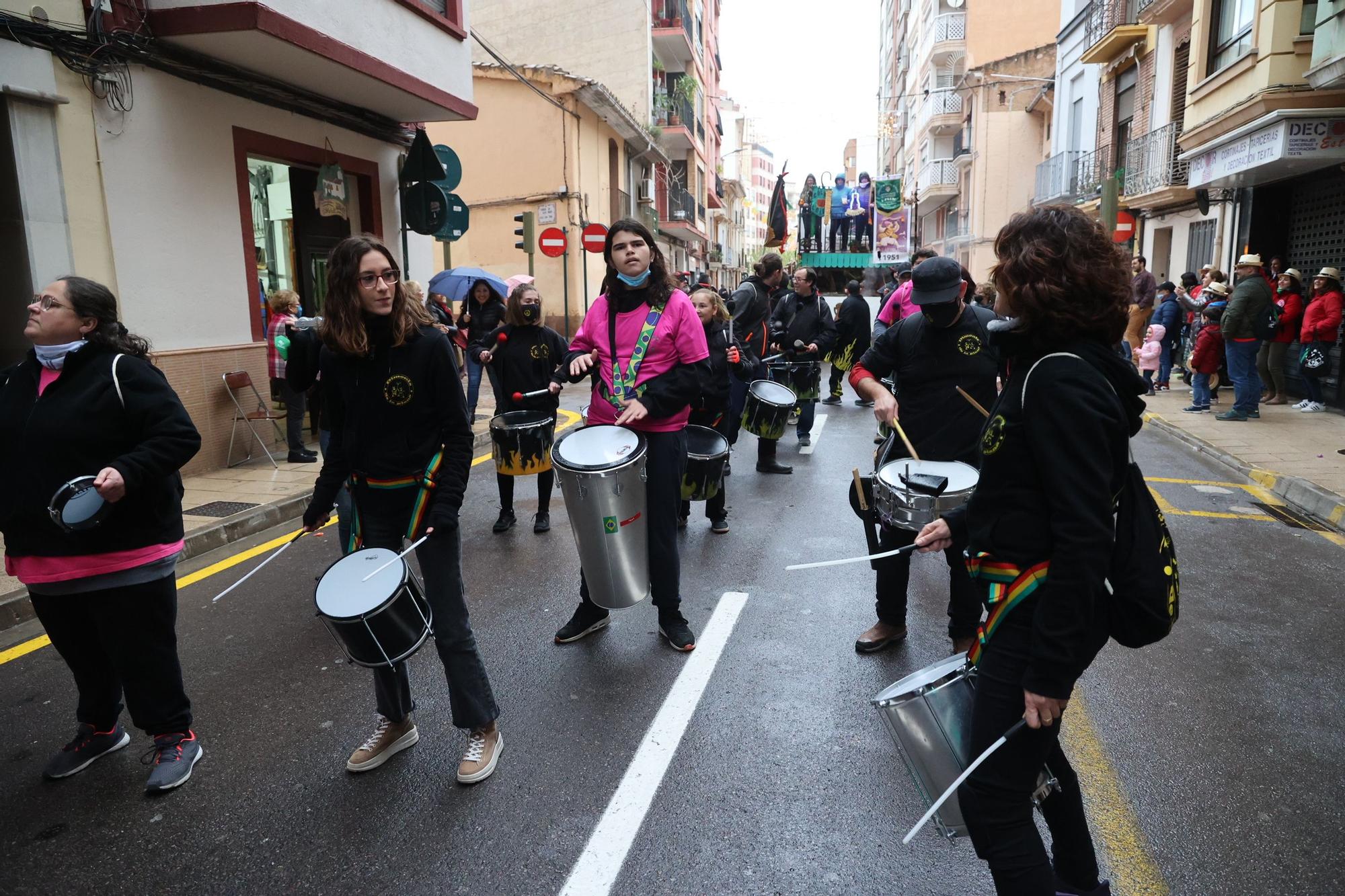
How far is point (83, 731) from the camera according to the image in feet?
11.3

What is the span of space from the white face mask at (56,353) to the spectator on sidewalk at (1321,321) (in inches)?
512

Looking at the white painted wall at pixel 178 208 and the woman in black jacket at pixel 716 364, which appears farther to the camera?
the white painted wall at pixel 178 208

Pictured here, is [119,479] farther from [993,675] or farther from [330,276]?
[993,675]

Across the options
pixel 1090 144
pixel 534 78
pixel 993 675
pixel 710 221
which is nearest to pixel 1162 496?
pixel 993 675

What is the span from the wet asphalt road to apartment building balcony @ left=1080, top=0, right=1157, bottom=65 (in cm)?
1947

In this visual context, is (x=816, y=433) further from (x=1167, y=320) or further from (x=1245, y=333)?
(x=1167, y=320)

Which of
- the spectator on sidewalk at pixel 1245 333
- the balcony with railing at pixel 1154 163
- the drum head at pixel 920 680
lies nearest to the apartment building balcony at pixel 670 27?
the balcony with railing at pixel 1154 163

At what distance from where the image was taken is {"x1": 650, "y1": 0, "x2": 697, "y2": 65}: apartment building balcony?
32.7m

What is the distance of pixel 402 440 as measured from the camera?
3.19 meters

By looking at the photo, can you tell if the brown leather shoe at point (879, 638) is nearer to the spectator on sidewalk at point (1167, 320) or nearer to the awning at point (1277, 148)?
the awning at point (1277, 148)

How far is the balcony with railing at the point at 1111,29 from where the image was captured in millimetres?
20562

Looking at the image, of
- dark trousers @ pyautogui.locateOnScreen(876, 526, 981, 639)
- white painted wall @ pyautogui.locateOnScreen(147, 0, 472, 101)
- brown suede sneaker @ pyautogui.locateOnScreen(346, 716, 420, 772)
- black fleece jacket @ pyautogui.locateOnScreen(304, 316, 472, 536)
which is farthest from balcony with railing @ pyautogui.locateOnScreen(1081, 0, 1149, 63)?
brown suede sneaker @ pyautogui.locateOnScreen(346, 716, 420, 772)

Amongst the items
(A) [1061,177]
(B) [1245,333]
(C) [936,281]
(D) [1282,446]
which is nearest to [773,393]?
(C) [936,281]

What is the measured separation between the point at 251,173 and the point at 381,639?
1161cm
